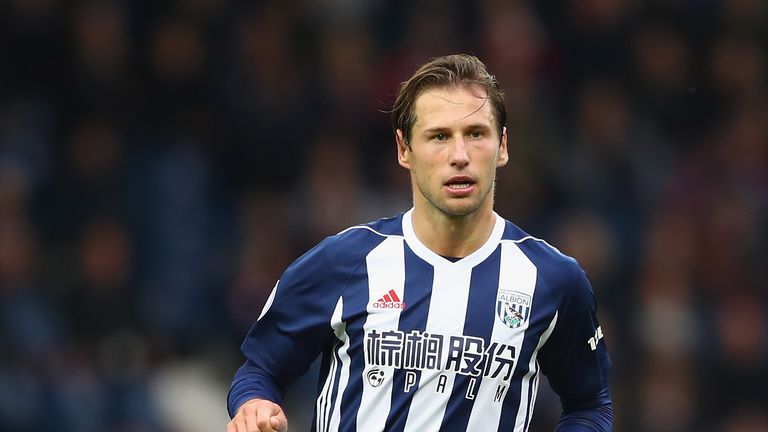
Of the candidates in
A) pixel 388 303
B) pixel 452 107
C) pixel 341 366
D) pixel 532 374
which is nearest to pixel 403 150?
pixel 452 107

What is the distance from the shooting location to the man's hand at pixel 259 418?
162 inches

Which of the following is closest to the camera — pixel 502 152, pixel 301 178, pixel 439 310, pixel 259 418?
pixel 259 418

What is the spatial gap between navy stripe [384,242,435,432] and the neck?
0.07m

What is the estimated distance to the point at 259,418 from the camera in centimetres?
414

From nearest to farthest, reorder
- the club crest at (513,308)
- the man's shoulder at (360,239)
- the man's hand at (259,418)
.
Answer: the man's hand at (259,418), the club crest at (513,308), the man's shoulder at (360,239)

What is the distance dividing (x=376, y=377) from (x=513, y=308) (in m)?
0.50

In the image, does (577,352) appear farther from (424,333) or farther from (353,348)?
(353,348)

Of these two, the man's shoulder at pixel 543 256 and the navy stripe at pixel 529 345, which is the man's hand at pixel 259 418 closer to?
the navy stripe at pixel 529 345

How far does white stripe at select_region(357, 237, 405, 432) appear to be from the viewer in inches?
171

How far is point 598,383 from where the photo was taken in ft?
15.2

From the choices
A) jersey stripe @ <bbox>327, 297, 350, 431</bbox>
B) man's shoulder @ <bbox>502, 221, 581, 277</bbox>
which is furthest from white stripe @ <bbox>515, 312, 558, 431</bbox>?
jersey stripe @ <bbox>327, 297, 350, 431</bbox>

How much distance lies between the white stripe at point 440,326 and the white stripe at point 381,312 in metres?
0.10

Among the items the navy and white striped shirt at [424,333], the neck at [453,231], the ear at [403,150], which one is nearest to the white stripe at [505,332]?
the navy and white striped shirt at [424,333]

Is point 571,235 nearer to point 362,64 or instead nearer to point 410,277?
point 362,64
